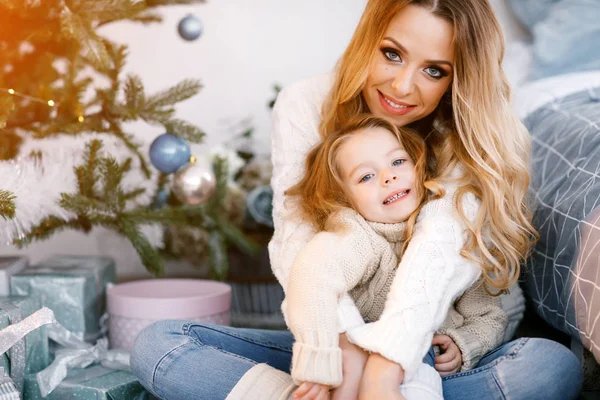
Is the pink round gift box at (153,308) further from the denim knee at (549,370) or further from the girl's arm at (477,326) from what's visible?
the denim knee at (549,370)

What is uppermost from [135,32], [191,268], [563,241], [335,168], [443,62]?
[135,32]

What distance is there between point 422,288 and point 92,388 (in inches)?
27.1

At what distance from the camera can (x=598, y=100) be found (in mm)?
1585

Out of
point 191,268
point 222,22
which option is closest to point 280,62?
point 222,22

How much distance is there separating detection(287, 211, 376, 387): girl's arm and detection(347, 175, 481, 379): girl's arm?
0.20ft

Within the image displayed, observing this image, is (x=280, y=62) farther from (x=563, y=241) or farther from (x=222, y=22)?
(x=563, y=241)

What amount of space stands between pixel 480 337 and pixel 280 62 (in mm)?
1393

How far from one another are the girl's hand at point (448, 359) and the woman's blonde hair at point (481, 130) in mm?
137

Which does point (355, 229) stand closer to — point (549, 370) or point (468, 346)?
point (468, 346)

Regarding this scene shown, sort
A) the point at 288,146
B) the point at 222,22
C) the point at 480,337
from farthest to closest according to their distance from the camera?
the point at 222,22 < the point at 288,146 < the point at 480,337

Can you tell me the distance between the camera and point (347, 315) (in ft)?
3.61

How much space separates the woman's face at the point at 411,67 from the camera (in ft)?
4.17

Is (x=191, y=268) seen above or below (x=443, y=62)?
below

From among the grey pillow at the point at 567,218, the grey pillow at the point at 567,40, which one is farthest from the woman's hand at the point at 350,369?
the grey pillow at the point at 567,40
